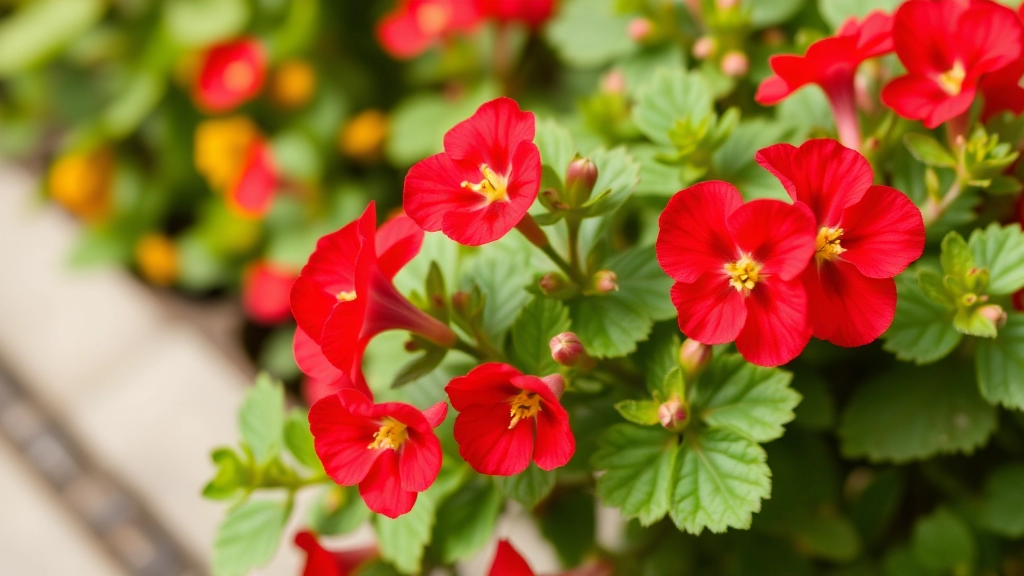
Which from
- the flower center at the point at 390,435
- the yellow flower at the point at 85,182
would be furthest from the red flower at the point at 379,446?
the yellow flower at the point at 85,182

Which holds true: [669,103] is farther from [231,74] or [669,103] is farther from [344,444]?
[231,74]

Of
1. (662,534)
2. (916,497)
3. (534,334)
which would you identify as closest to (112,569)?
(662,534)

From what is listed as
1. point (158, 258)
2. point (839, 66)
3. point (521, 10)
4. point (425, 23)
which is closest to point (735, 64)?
point (839, 66)

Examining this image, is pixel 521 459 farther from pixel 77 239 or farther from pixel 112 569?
pixel 77 239

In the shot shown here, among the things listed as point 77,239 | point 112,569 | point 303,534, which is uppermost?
point 303,534

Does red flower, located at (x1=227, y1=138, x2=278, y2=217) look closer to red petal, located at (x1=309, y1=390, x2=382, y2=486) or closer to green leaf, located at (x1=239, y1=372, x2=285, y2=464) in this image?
green leaf, located at (x1=239, y1=372, x2=285, y2=464)

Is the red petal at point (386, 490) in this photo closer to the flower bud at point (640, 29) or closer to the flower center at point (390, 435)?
the flower center at point (390, 435)
